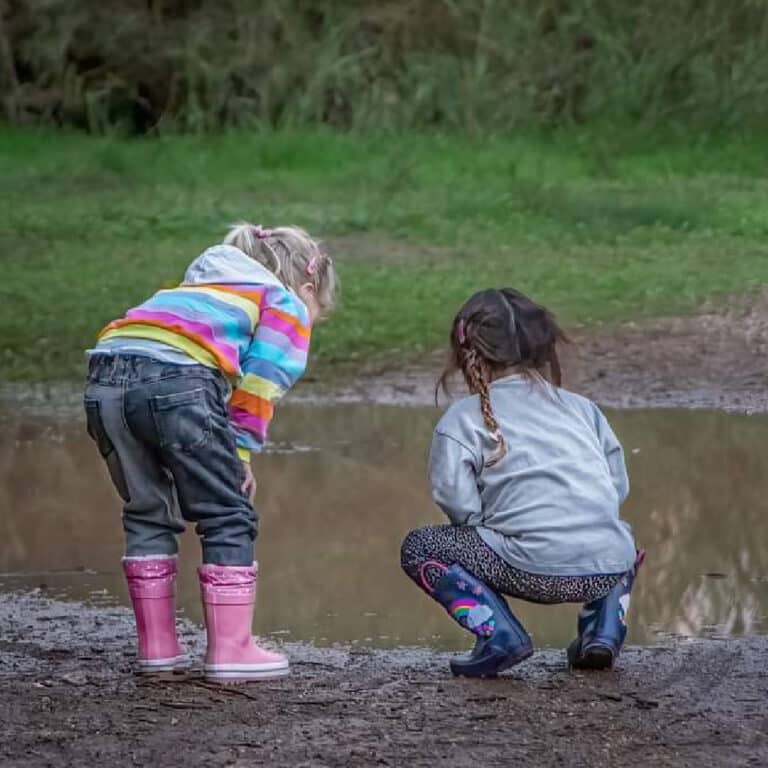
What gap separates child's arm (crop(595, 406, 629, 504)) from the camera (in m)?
4.33

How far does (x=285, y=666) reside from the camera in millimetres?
4129

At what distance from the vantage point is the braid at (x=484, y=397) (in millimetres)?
4156

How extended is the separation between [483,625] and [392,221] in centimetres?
788

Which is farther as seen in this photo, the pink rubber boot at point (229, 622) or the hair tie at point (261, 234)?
the hair tie at point (261, 234)

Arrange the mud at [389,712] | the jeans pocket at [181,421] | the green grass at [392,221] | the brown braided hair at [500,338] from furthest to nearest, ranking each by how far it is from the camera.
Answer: the green grass at [392,221] < the brown braided hair at [500,338] < the jeans pocket at [181,421] < the mud at [389,712]

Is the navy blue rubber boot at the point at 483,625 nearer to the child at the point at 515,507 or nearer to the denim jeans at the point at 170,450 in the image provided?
the child at the point at 515,507

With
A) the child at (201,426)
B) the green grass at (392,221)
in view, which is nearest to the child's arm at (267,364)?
the child at (201,426)

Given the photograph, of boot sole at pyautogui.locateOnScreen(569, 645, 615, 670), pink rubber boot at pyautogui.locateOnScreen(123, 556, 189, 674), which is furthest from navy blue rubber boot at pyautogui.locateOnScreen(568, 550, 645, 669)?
pink rubber boot at pyautogui.locateOnScreen(123, 556, 189, 674)

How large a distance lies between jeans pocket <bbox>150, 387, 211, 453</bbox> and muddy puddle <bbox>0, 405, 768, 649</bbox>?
0.82 metres

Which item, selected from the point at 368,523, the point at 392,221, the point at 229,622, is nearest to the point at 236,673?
the point at 229,622

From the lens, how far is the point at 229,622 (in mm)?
4055

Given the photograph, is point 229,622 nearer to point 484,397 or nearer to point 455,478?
point 455,478

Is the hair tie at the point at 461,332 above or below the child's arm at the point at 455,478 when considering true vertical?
above

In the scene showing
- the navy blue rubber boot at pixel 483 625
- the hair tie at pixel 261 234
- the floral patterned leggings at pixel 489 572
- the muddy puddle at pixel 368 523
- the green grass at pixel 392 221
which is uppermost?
the hair tie at pixel 261 234
